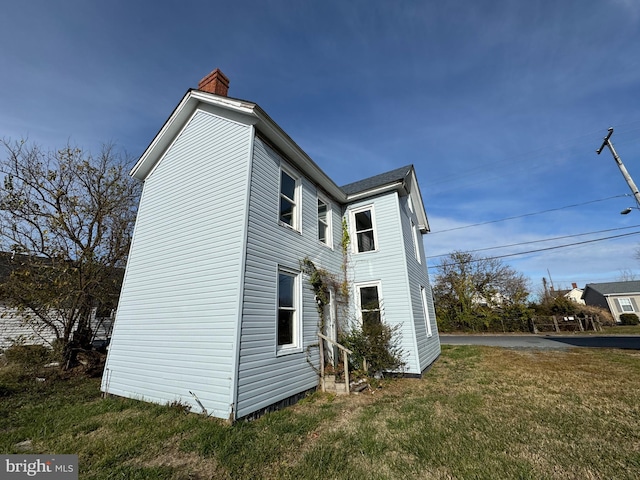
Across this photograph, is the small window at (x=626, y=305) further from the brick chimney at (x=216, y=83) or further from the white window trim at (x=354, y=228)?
the brick chimney at (x=216, y=83)

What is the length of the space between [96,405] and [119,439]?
278 cm

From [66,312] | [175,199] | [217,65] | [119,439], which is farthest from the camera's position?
[66,312]

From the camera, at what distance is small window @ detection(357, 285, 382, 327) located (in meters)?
9.16

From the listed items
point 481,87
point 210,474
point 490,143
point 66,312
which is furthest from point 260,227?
point 490,143

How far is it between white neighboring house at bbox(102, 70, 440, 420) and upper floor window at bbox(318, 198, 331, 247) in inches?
1.7

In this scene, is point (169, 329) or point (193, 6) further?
point (193, 6)

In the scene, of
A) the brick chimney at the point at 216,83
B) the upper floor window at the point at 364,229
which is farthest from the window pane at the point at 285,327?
the brick chimney at the point at 216,83

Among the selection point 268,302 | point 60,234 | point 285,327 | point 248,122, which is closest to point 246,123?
point 248,122

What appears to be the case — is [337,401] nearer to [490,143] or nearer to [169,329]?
[169,329]

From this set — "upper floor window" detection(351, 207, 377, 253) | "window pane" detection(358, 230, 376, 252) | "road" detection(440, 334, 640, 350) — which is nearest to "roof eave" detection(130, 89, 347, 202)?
"upper floor window" detection(351, 207, 377, 253)

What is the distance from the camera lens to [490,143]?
15297 millimetres

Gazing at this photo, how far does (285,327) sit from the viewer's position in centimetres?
657

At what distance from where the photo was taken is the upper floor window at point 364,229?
10289mm

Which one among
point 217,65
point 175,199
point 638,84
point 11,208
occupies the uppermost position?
point 638,84
